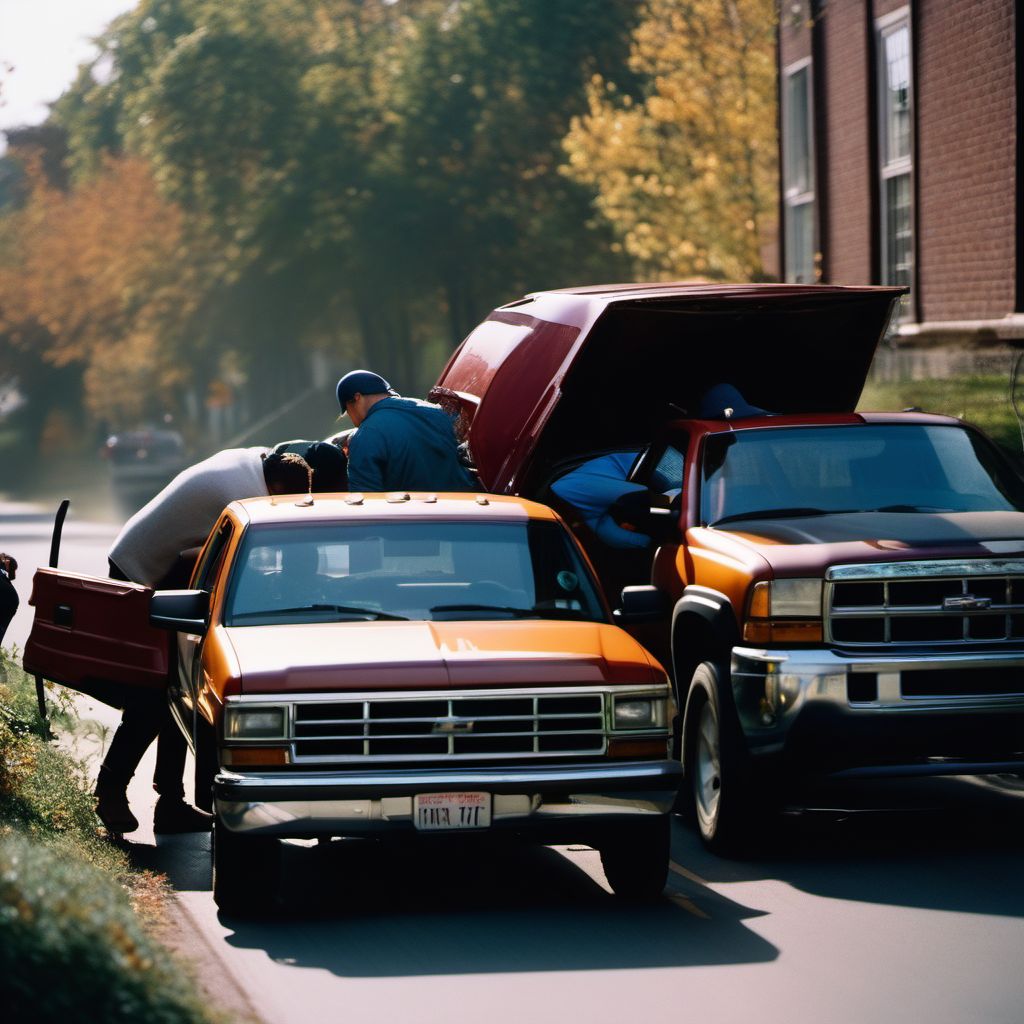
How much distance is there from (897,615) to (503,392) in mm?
4792

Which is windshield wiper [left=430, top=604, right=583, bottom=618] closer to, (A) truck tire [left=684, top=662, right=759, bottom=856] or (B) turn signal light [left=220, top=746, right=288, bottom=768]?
(A) truck tire [left=684, top=662, right=759, bottom=856]

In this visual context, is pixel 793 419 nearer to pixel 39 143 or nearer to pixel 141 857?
pixel 141 857

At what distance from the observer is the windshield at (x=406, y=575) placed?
886cm

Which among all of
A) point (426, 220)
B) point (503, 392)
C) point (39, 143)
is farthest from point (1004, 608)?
point (39, 143)

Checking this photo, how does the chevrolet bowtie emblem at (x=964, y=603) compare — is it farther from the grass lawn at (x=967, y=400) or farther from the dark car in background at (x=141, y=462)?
the dark car in background at (x=141, y=462)

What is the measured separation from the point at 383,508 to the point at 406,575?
48 cm

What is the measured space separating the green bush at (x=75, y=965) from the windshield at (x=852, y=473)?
553 cm

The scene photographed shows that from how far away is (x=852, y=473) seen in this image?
10461 mm

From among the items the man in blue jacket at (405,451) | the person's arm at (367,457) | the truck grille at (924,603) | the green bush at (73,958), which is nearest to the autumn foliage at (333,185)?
the man in blue jacket at (405,451)

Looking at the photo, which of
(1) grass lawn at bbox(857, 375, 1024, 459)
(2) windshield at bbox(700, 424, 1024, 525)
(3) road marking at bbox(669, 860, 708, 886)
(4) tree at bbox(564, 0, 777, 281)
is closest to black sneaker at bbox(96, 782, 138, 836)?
(3) road marking at bbox(669, 860, 708, 886)

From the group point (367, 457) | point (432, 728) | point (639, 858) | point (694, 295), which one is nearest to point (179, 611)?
point (432, 728)

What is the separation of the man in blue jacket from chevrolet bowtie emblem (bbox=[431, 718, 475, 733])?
431 cm

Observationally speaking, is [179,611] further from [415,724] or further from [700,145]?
[700,145]

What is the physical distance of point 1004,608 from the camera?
927 cm
